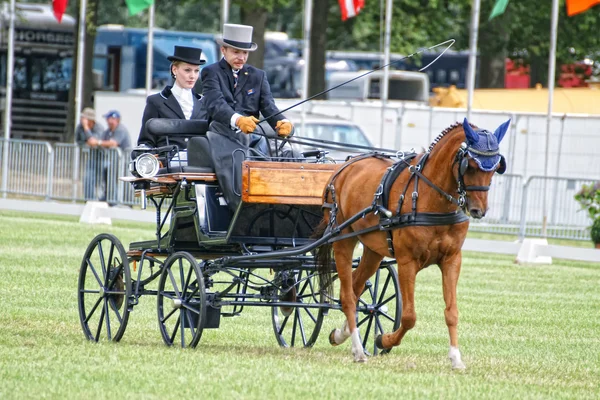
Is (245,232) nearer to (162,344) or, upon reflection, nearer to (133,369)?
(162,344)

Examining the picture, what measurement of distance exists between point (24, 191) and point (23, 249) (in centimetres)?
856

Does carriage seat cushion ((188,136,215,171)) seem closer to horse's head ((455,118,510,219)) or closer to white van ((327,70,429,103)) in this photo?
horse's head ((455,118,510,219))

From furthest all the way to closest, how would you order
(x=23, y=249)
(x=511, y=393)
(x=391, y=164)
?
1. (x=23, y=249)
2. (x=391, y=164)
3. (x=511, y=393)

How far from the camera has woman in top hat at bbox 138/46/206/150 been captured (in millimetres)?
11427

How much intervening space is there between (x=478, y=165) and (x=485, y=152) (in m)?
0.10

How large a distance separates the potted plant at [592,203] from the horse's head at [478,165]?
42.5 feet

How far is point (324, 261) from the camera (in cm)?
1040

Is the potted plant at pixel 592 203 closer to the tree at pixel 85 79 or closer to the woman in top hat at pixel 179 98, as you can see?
the woman in top hat at pixel 179 98

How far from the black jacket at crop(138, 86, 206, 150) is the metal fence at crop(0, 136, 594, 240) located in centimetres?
1173

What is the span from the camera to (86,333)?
10.8m

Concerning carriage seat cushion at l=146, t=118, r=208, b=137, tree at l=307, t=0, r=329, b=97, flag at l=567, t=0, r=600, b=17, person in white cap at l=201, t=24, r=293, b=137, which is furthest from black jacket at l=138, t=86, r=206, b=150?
tree at l=307, t=0, r=329, b=97

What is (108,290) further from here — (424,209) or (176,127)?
(424,209)

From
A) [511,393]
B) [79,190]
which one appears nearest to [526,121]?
[79,190]

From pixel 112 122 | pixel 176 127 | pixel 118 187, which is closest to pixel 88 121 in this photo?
pixel 112 122
